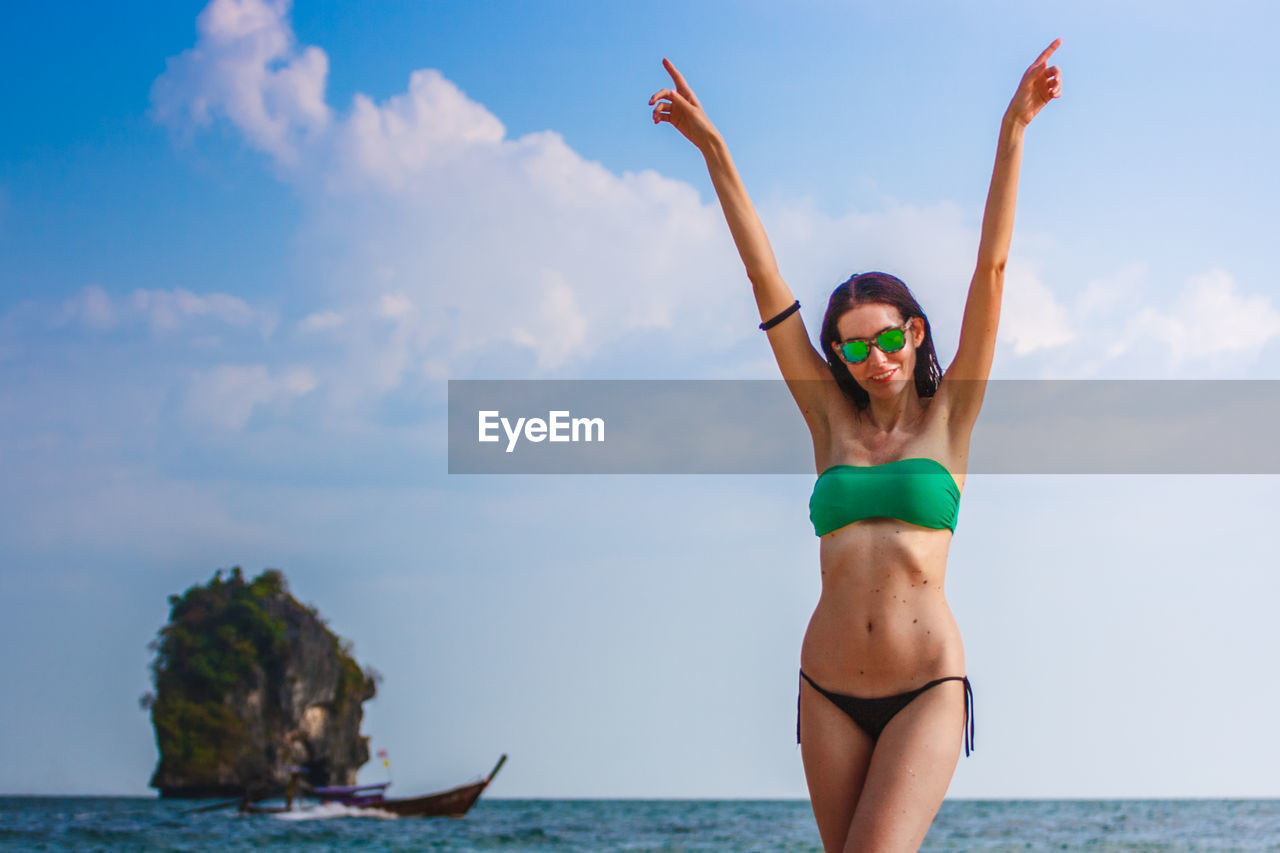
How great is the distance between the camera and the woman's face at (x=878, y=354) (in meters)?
3.27

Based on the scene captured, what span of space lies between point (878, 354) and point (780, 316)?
1.10 feet

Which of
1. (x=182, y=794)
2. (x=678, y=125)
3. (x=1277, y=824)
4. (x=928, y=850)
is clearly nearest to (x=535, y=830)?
(x=928, y=850)

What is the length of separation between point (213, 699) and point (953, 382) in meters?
68.2

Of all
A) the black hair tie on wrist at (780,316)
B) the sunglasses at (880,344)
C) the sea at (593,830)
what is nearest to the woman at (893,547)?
the sunglasses at (880,344)

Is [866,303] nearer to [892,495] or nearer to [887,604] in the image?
[892,495]

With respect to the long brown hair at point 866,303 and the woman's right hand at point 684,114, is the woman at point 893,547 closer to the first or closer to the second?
the long brown hair at point 866,303

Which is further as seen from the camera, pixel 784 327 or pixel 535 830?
pixel 535 830

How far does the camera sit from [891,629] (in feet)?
10.1

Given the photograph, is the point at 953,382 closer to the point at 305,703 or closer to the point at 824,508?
the point at 824,508

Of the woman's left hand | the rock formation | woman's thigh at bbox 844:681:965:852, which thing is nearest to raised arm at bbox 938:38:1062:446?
the woman's left hand

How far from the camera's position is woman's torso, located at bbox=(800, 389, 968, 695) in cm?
306

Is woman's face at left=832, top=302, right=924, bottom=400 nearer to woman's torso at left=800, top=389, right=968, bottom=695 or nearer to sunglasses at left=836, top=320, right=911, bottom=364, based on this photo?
sunglasses at left=836, top=320, right=911, bottom=364

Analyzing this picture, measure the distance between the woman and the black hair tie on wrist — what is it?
0.12 metres

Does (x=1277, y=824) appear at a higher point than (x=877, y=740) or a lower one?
lower
